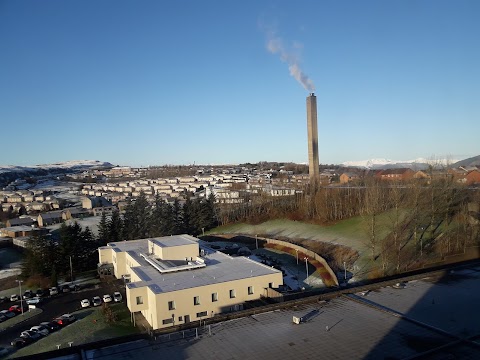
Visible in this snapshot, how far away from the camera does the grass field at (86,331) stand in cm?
1060

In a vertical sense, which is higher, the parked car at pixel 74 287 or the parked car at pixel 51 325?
the parked car at pixel 51 325

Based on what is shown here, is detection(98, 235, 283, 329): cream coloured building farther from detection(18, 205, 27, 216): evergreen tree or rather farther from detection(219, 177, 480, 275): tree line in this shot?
detection(18, 205, 27, 216): evergreen tree

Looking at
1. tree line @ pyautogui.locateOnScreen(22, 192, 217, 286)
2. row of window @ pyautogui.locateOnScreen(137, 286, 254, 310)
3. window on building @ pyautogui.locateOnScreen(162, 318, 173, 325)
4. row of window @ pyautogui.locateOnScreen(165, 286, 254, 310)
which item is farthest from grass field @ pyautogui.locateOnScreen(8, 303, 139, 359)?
tree line @ pyautogui.locateOnScreen(22, 192, 217, 286)

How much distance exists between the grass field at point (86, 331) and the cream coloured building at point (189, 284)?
73cm

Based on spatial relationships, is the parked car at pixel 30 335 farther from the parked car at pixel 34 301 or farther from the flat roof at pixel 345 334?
the flat roof at pixel 345 334

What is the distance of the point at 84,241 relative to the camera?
1977cm

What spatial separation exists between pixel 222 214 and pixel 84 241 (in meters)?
12.2

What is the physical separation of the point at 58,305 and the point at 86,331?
344 centimetres

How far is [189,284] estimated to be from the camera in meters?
11.5

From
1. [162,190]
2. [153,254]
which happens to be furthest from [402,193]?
[162,190]

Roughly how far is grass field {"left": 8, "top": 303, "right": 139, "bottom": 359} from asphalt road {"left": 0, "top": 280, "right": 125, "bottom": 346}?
917 millimetres

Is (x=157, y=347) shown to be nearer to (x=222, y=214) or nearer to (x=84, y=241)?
(x=84, y=241)

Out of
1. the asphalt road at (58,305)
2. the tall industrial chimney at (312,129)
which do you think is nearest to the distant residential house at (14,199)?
the tall industrial chimney at (312,129)

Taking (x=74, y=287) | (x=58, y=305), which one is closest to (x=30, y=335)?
(x=58, y=305)
